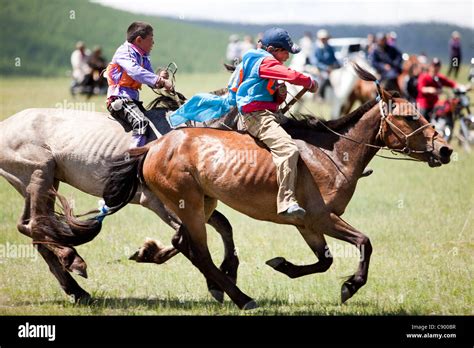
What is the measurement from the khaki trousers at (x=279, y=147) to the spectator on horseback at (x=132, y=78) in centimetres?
120

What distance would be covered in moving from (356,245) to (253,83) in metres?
1.69

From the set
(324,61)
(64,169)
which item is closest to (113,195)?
(64,169)

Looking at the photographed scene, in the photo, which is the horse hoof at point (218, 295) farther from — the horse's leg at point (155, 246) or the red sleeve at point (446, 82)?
the red sleeve at point (446, 82)

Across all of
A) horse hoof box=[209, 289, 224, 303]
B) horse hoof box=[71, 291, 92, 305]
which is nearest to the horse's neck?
horse hoof box=[209, 289, 224, 303]

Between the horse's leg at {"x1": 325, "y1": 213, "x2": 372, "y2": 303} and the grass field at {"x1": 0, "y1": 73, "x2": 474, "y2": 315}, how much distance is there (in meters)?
0.25

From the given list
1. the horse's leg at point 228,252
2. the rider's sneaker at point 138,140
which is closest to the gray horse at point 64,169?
the horse's leg at point 228,252

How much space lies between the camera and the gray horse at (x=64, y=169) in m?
8.73

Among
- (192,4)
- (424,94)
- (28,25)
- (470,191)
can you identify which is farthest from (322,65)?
(28,25)

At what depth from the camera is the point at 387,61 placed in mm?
25812

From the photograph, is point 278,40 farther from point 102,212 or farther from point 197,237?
point 102,212

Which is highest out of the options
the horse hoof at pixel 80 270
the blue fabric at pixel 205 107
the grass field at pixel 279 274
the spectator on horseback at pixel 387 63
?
the blue fabric at pixel 205 107

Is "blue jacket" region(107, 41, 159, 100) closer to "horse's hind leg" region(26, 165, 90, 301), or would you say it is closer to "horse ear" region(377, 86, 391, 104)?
"horse's hind leg" region(26, 165, 90, 301)

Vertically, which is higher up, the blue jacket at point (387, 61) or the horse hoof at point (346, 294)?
the horse hoof at point (346, 294)

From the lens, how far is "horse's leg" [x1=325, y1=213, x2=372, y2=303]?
7.75 meters
